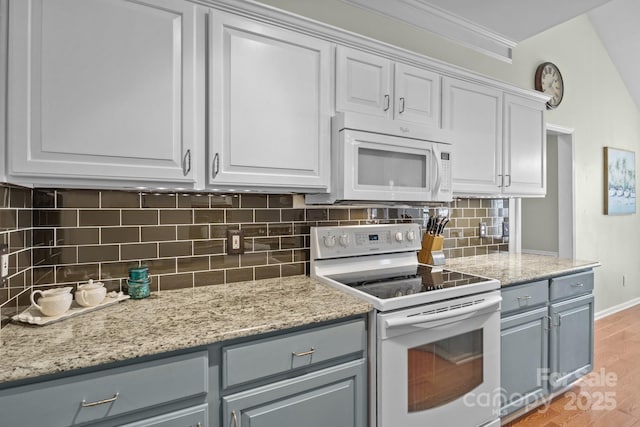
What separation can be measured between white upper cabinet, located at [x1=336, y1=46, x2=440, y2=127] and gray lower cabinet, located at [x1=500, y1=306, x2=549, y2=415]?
1.25 meters

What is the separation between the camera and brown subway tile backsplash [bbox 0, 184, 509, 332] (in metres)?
1.37

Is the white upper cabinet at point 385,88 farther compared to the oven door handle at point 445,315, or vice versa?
the white upper cabinet at point 385,88

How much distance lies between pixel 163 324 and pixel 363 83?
4.66 ft

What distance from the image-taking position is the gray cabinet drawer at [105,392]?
0.92 m

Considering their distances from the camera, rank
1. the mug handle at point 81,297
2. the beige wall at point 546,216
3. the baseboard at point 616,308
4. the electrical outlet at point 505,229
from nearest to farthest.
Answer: the mug handle at point 81,297
the electrical outlet at point 505,229
the beige wall at point 546,216
the baseboard at point 616,308

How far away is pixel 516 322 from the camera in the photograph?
2025 millimetres

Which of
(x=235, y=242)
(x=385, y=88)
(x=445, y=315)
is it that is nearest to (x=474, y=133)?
(x=385, y=88)

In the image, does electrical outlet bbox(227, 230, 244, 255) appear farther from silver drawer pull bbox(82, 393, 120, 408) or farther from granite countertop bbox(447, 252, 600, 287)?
granite countertop bbox(447, 252, 600, 287)

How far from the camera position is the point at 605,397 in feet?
7.99

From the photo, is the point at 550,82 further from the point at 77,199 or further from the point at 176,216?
the point at 77,199

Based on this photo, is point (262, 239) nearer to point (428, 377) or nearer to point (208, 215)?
point (208, 215)

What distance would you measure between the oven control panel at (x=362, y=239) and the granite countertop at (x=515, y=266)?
363 millimetres

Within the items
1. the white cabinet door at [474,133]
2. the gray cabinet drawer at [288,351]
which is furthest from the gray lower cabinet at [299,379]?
the white cabinet door at [474,133]

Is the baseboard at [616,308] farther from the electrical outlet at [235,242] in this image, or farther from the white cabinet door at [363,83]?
the electrical outlet at [235,242]
